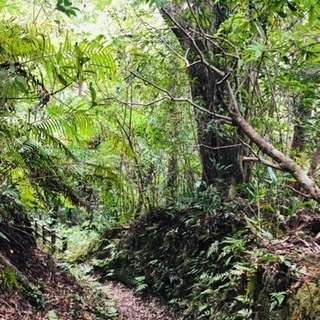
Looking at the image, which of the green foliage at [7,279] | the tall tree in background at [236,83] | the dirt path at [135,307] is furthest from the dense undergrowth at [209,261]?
the green foliage at [7,279]

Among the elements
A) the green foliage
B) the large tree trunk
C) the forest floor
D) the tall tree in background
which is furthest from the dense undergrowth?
the green foliage

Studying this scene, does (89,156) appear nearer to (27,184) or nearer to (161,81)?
(161,81)

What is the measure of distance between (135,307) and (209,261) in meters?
1.29

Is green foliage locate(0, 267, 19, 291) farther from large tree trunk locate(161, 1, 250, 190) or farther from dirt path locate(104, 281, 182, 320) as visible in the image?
large tree trunk locate(161, 1, 250, 190)

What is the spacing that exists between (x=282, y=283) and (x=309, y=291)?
13.5 inches

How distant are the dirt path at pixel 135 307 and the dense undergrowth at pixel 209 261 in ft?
0.48

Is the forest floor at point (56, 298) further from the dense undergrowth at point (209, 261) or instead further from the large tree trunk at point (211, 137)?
the large tree trunk at point (211, 137)

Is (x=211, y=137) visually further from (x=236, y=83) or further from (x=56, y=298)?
(x=56, y=298)

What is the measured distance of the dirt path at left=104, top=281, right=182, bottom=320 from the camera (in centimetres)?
482

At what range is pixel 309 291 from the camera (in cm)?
284

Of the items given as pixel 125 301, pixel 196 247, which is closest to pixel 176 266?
pixel 196 247

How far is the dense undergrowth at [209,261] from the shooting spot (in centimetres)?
324

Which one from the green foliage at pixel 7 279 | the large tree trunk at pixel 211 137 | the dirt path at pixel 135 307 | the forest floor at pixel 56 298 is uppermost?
the large tree trunk at pixel 211 137

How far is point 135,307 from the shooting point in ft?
17.2
